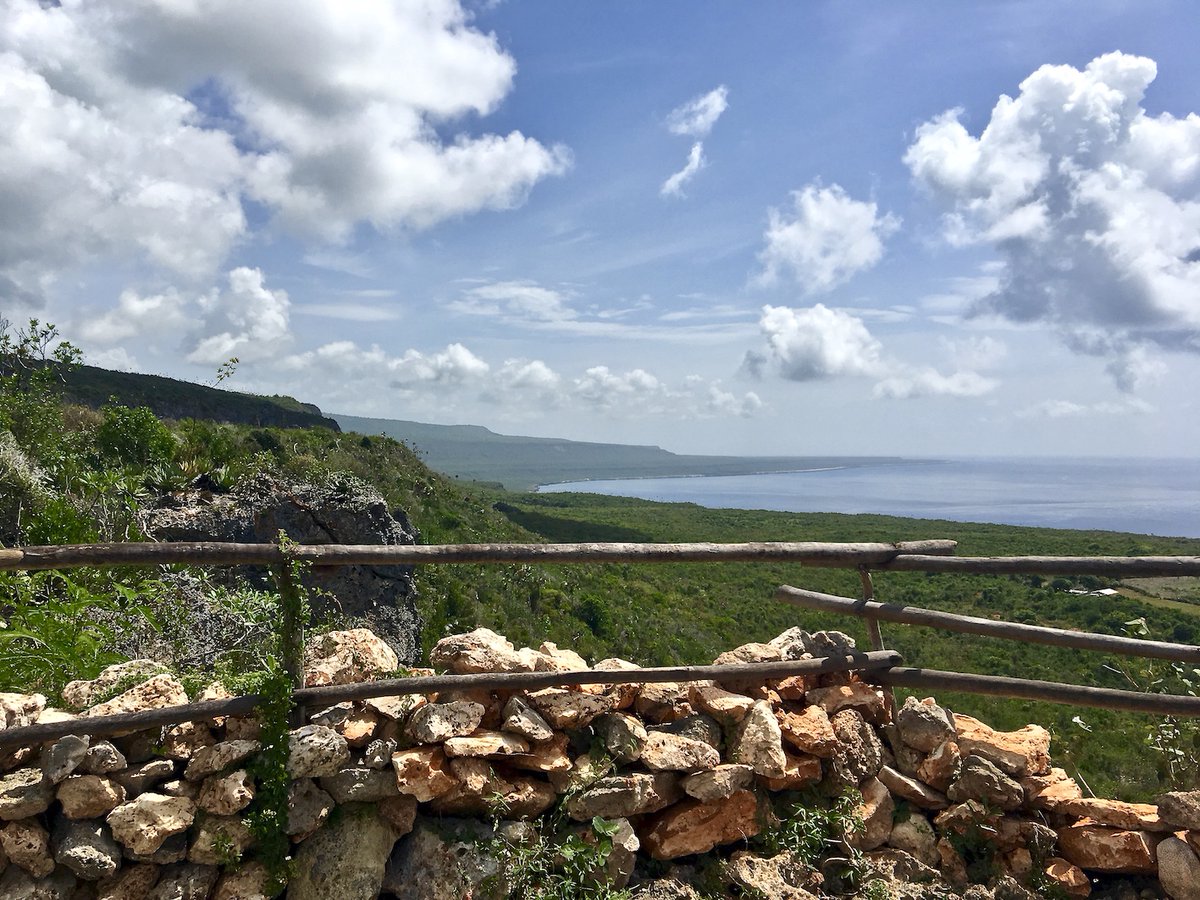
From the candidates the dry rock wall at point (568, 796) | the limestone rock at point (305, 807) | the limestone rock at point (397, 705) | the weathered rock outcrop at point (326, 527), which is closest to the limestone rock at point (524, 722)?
the dry rock wall at point (568, 796)

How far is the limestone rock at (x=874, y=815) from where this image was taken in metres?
3.60

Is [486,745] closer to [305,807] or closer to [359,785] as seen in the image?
[359,785]

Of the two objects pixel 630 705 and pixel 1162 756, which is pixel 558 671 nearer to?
pixel 630 705

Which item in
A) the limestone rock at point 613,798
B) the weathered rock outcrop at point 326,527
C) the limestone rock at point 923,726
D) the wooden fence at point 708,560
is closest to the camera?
the wooden fence at point 708,560

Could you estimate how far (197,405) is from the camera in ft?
110

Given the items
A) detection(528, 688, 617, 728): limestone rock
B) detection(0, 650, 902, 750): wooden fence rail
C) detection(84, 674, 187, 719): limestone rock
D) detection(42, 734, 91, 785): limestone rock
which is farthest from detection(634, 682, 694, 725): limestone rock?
detection(42, 734, 91, 785): limestone rock

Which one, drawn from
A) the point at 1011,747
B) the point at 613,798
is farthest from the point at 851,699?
the point at 613,798

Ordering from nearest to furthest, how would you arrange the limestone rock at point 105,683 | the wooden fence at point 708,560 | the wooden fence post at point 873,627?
1. the wooden fence at point 708,560
2. the limestone rock at point 105,683
3. the wooden fence post at point 873,627

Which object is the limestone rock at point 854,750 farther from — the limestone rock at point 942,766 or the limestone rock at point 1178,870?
the limestone rock at point 1178,870

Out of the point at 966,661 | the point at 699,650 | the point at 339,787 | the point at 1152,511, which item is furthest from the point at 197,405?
the point at 1152,511

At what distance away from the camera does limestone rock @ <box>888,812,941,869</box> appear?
3607 millimetres

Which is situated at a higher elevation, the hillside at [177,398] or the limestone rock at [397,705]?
the hillside at [177,398]

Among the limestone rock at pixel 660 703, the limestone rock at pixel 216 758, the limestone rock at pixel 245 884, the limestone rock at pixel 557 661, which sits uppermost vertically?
the limestone rock at pixel 557 661

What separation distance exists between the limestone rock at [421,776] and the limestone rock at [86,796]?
3.49 ft
